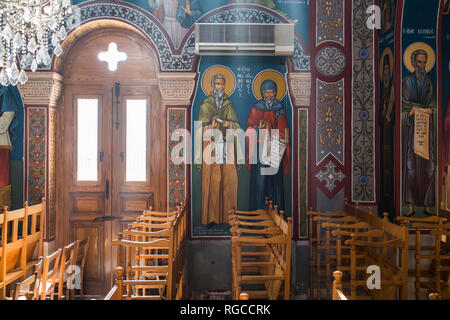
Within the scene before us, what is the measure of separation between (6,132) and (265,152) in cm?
308

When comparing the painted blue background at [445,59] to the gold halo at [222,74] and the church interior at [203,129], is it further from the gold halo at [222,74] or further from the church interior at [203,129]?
the gold halo at [222,74]

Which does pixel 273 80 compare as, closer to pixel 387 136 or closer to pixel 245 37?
pixel 245 37

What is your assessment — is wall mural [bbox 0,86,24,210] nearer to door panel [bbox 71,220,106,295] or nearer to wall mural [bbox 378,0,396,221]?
door panel [bbox 71,220,106,295]

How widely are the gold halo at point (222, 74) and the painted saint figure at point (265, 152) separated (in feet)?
1.21

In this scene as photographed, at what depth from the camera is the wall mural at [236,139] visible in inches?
203

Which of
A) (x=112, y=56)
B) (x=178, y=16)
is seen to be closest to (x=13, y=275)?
(x=112, y=56)

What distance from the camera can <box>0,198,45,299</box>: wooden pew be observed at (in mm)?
3900

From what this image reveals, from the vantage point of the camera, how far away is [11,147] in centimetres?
508

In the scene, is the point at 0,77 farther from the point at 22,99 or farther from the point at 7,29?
the point at 22,99

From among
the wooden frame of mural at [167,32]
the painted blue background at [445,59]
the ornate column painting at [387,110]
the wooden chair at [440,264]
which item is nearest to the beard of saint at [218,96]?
the wooden frame of mural at [167,32]

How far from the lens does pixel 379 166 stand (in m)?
5.11

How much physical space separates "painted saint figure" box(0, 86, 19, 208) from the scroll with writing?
4.52 meters
